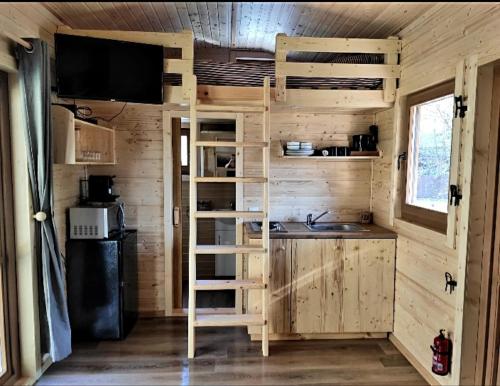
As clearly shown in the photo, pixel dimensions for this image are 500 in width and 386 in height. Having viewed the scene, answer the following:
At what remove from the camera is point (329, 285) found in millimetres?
3064

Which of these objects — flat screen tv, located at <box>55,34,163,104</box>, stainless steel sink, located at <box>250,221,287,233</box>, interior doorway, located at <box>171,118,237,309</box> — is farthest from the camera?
interior doorway, located at <box>171,118,237,309</box>

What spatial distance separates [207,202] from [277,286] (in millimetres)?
1591

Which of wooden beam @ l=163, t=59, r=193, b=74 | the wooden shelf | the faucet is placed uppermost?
wooden beam @ l=163, t=59, r=193, b=74

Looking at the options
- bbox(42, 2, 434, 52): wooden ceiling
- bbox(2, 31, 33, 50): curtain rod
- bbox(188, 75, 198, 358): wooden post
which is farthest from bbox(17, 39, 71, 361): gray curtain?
bbox(188, 75, 198, 358): wooden post

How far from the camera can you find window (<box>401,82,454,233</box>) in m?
2.53

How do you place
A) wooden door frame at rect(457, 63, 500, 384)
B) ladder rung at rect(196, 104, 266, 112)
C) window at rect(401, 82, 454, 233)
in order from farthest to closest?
ladder rung at rect(196, 104, 266, 112), window at rect(401, 82, 454, 233), wooden door frame at rect(457, 63, 500, 384)

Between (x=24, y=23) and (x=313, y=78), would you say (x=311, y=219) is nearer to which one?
(x=313, y=78)

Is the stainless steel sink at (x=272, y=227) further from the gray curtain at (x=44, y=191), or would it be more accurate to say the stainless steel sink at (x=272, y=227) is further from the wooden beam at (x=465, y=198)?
the gray curtain at (x=44, y=191)

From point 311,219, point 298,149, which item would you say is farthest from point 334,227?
point 298,149

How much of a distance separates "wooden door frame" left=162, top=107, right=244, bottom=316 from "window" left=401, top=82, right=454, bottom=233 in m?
1.49

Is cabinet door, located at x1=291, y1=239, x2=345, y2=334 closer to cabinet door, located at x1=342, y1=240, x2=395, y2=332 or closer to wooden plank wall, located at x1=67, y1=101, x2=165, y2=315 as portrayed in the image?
cabinet door, located at x1=342, y1=240, x2=395, y2=332

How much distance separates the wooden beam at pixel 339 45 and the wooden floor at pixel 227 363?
244 cm

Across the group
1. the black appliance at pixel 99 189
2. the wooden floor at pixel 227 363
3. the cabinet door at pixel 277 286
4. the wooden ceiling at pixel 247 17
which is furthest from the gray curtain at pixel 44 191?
the cabinet door at pixel 277 286

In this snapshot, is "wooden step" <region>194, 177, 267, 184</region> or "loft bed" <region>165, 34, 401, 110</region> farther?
"loft bed" <region>165, 34, 401, 110</region>
